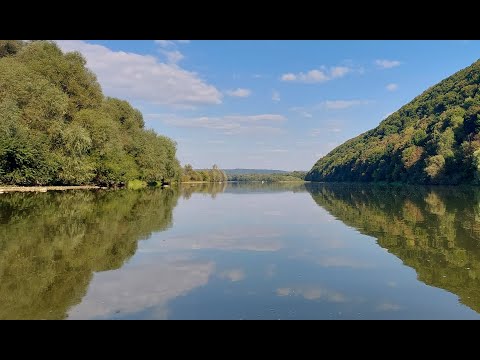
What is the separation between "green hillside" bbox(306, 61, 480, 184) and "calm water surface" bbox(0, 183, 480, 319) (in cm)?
5919

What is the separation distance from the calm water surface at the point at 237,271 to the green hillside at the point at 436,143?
59193 millimetres

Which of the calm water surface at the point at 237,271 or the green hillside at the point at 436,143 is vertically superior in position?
the green hillside at the point at 436,143

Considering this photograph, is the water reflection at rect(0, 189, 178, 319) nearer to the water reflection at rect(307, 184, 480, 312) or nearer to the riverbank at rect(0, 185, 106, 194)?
the water reflection at rect(307, 184, 480, 312)

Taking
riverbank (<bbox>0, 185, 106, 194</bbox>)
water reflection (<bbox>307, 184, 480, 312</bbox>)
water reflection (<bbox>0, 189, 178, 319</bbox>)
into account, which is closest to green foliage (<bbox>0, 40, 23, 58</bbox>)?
riverbank (<bbox>0, 185, 106, 194</bbox>)

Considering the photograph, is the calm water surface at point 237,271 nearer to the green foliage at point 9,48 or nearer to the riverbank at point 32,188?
the riverbank at point 32,188

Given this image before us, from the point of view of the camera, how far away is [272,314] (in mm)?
7445

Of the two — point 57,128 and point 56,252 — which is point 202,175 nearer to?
point 57,128

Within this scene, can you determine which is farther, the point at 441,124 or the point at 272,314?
the point at 441,124

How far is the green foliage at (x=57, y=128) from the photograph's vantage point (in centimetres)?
4553

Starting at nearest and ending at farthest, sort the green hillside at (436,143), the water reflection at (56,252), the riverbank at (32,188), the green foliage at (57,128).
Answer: the water reflection at (56,252) → the riverbank at (32,188) → the green foliage at (57,128) → the green hillside at (436,143)

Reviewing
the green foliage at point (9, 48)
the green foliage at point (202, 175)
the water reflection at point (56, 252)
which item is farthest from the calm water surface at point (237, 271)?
the green foliage at point (202, 175)
